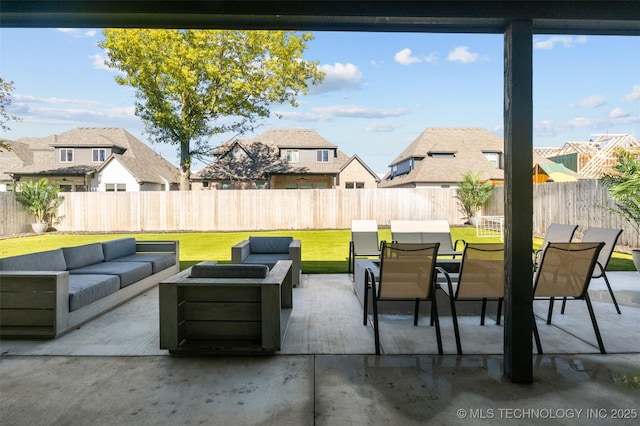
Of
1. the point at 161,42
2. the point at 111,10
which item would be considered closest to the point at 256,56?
the point at 161,42

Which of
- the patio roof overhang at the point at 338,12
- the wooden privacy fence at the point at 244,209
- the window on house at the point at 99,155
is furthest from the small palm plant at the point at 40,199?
the patio roof overhang at the point at 338,12

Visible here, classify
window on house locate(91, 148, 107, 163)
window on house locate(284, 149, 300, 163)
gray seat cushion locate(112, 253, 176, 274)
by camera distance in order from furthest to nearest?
window on house locate(284, 149, 300, 163), window on house locate(91, 148, 107, 163), gray seat cushion locate(112, 253, 176, 274)

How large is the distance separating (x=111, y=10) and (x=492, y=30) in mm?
2712

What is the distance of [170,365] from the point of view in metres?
3.04

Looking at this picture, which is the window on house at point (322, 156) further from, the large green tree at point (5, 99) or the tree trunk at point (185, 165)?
the large green tree at point (5, 99)

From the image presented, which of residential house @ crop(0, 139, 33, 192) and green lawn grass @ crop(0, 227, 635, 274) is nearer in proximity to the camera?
green lawn grass @ crop(0, 227, 635, 274)

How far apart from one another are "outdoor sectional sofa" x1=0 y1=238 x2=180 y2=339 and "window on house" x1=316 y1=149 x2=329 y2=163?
19798 millimetres

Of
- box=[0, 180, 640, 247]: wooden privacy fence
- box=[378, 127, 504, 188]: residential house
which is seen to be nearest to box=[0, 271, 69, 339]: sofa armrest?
box=[0, 180, 640, 247]: wooden privacy fence

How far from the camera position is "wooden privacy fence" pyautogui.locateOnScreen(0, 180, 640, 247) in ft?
51.5

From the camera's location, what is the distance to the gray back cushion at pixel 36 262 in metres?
3.94

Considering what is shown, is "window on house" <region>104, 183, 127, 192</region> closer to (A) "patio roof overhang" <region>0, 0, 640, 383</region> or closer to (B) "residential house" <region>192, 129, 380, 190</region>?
(B) "residential house" <region>192, 129, 380, 190</region>

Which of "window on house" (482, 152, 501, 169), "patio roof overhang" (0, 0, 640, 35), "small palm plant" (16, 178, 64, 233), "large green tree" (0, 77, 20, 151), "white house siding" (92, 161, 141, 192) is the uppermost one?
"large green tree" (0, 77, 20, 151)

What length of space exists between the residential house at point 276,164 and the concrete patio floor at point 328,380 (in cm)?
2014

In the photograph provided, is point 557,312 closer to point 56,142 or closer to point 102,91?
point 102,91
